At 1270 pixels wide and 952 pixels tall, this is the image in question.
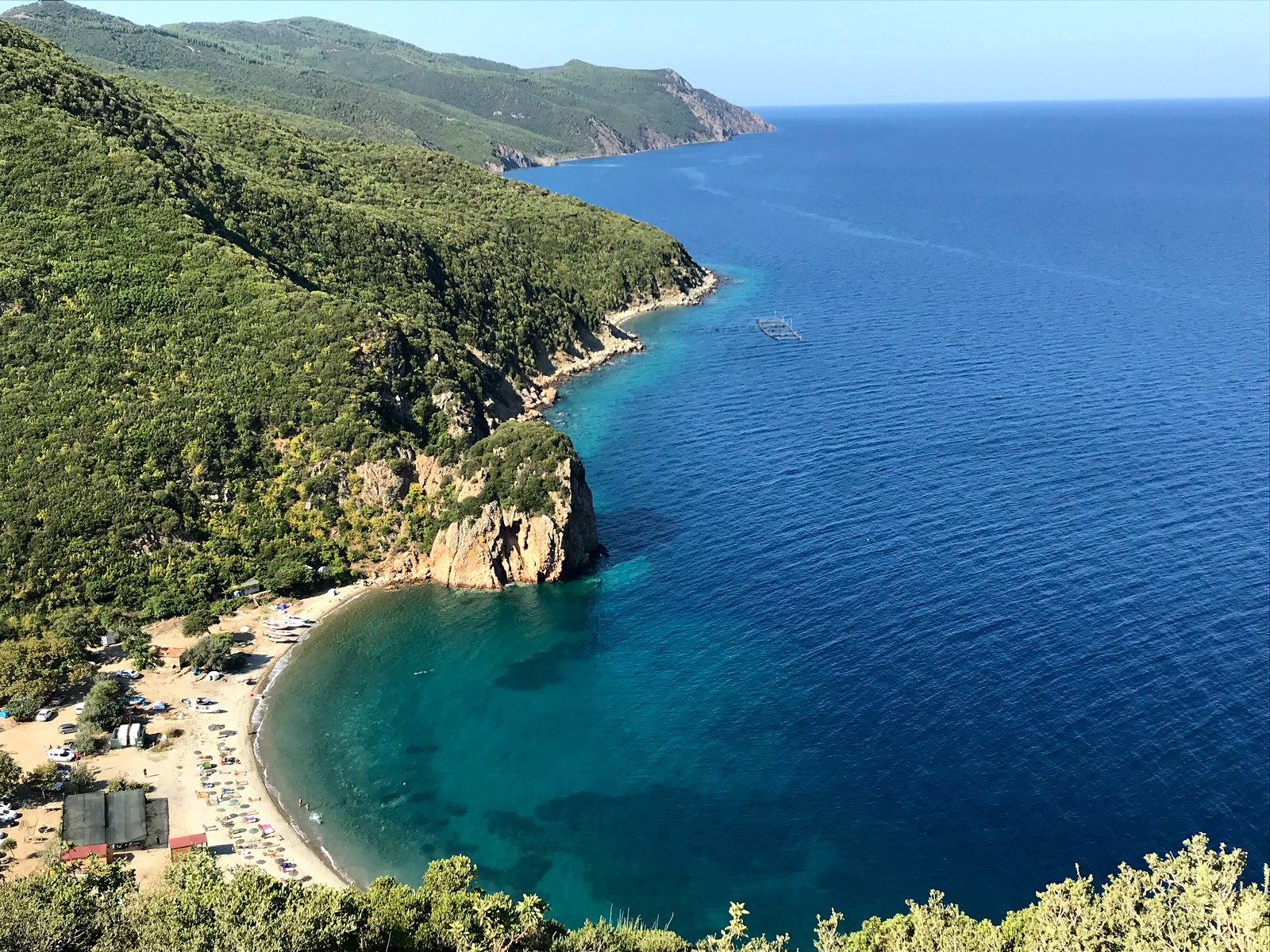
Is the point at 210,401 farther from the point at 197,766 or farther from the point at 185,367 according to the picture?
the point at 197,766

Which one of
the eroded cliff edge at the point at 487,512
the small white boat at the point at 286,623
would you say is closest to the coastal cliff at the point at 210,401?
the eroded cliff edge at the point at 487,512

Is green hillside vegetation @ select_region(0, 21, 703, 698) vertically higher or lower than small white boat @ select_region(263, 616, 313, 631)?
higher

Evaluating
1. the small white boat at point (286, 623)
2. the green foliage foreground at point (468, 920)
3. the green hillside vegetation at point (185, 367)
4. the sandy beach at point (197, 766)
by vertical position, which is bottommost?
the sandy beach at point (197, 766)

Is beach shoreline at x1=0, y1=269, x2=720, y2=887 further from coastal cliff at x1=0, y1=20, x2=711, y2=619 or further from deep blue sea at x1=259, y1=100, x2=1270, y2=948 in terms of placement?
coastal cliff at x1=0, y1=20, x2=711, y2=619

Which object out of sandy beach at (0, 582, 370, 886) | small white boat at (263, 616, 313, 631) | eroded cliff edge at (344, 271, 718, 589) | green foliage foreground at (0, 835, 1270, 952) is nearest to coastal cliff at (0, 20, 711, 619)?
eroded cliff edge at (344, 271, 718, 589)

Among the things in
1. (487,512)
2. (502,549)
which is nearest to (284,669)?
(502,549)

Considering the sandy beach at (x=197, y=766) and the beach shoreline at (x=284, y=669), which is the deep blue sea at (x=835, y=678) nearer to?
the beach shoreline at (x=284, y=669)
